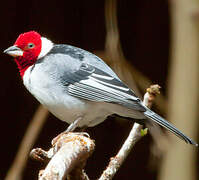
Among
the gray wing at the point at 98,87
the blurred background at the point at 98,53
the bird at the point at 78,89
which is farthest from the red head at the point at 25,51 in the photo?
the blurred background at the point at 98,53

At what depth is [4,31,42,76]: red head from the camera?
98.2 inches

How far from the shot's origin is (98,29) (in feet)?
11.6

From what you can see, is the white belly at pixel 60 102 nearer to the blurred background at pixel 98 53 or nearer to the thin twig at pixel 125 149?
the thin twig at pixel 125 149

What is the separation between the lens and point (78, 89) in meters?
2.33

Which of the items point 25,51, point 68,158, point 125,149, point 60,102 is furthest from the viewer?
point 25,51

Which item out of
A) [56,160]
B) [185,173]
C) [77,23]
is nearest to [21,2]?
[77,23]

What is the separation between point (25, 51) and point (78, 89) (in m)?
0.41

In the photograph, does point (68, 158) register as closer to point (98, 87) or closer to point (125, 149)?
point (125, 149)

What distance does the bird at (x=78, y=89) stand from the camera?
2.26m

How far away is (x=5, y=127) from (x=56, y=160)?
206cm

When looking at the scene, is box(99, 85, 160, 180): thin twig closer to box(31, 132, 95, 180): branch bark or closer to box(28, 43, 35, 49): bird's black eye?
box(31, 132, 95, 180): branch bark

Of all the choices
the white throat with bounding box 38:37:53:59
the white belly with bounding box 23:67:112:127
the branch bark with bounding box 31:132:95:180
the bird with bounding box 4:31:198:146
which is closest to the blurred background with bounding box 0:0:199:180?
the white throat with bounding box 38:37:53:59

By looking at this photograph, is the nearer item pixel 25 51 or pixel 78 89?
pixel 78 89

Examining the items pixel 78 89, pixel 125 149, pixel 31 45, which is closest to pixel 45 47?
pixel 31 45
